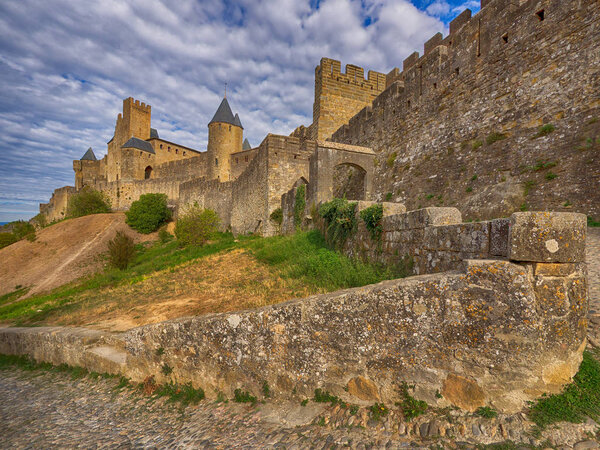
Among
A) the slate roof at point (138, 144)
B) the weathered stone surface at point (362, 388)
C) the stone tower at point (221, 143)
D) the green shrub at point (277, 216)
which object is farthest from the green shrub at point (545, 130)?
the slate roof at point (138, 144)

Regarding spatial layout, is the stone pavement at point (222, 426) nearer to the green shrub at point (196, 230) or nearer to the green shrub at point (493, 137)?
the green shrub at point (493, 137)

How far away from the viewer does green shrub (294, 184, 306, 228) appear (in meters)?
12.5

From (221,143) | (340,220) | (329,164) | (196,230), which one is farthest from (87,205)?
(340,220)

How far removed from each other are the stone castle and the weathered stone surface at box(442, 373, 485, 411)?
20.9 ft

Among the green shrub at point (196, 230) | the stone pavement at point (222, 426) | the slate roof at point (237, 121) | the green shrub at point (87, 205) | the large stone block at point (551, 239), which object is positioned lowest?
the stone pavement at point (222, 426)

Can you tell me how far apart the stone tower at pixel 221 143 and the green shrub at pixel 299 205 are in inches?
1090

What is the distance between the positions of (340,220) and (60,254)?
2635 centimetres

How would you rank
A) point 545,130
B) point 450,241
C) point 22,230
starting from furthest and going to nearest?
point 22,230
point 545,130
point 450,241

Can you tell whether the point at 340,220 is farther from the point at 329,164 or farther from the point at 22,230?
the point at 22,230

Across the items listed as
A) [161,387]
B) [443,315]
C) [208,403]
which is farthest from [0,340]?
[443,315]

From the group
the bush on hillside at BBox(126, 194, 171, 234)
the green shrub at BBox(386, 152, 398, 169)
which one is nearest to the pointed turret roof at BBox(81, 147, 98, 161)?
the bush on hillside at BBox(126, 194, 171, 234)

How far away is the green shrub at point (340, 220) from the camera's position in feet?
22.5

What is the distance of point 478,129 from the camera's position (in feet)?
29.6

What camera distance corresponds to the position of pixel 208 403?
10.2 ft
